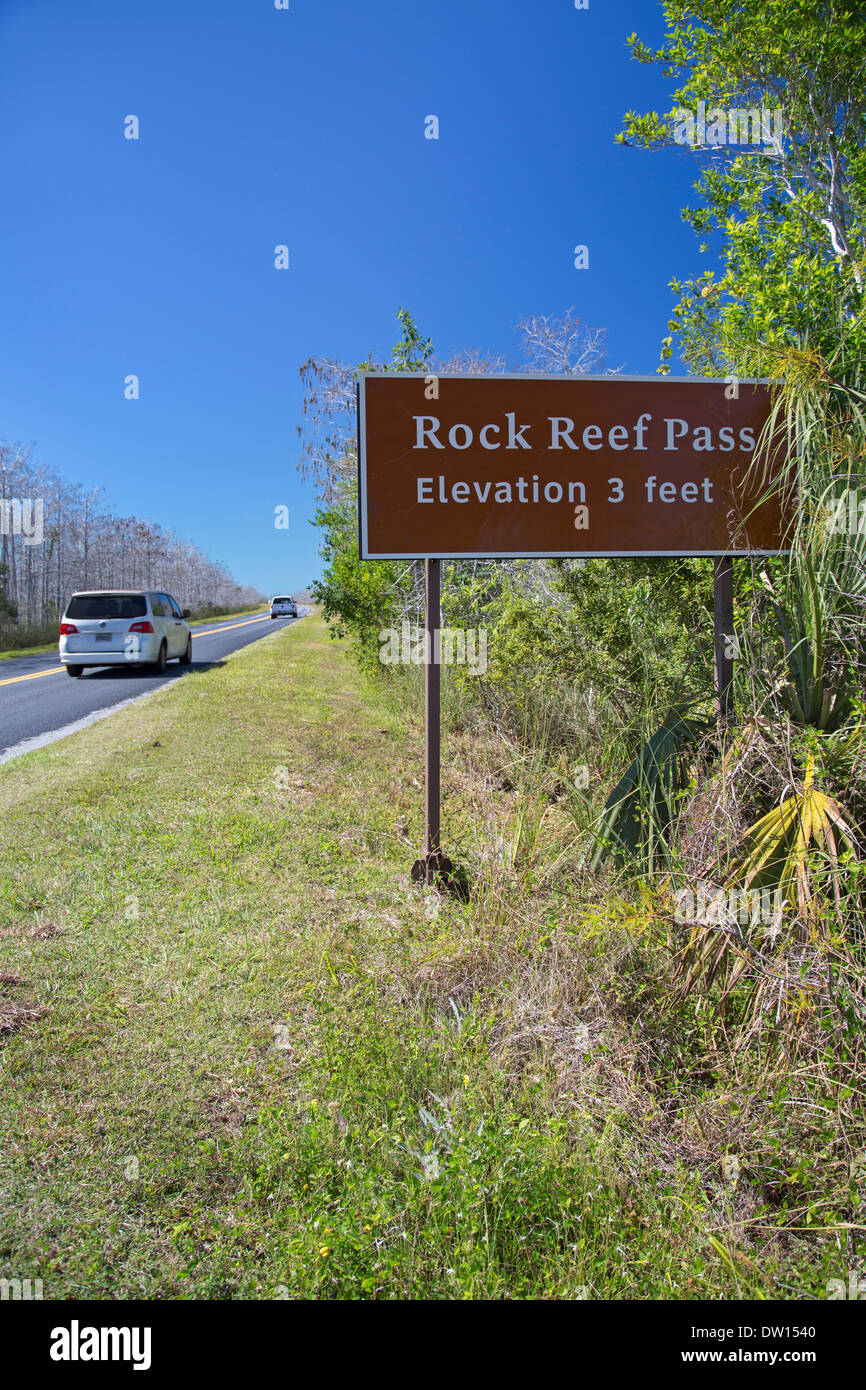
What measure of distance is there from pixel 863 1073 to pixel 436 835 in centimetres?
251

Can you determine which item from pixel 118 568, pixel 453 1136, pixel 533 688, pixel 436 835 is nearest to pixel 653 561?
pixel 533 688

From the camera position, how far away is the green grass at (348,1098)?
194 centimetres

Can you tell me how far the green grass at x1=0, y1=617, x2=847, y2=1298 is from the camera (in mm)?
1938

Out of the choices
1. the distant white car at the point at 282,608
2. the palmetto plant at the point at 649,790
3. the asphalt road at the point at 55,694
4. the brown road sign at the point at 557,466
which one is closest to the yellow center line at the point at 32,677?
the asphalt road at the point at 55,694

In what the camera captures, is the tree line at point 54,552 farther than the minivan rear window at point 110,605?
Yes

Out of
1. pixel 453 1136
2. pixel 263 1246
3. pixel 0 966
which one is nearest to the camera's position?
pixel 263 1246

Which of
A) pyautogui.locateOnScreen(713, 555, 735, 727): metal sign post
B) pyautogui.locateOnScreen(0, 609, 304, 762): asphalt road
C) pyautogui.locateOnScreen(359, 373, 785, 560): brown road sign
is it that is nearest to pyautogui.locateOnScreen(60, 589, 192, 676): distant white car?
pyautogui.locateOnScreen(0, 609, 304, 762): asphalt road

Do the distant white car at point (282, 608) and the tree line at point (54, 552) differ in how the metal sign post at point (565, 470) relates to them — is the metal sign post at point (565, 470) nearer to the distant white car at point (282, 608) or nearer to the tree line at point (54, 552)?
the tree line at point (54, 552)

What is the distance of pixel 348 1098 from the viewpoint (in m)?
2.52

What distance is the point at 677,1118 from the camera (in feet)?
8.01

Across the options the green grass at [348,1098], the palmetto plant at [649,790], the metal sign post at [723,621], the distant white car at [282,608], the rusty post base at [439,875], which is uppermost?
the distant white car at [282,608]

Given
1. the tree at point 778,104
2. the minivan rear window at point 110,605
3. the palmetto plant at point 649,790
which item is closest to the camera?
the palmetto plant at point 649,790

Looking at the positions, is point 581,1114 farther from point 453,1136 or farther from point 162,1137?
point 162,1137

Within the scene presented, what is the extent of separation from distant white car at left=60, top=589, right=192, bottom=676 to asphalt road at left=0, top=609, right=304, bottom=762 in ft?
1.32
